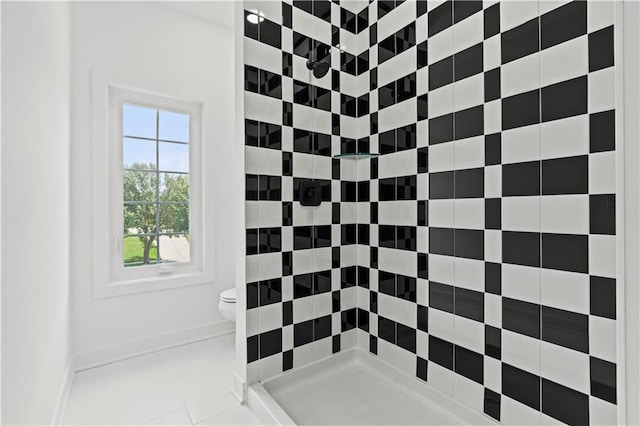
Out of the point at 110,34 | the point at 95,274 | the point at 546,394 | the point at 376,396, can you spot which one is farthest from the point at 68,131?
the point at 546,394

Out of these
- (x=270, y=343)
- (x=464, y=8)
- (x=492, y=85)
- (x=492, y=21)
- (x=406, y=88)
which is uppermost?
(x=464, y=8)

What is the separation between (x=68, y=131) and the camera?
6.09 feet

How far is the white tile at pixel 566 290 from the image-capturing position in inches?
38.0

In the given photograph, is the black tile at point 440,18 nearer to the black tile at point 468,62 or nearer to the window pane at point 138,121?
→ the black tile at point 468,62

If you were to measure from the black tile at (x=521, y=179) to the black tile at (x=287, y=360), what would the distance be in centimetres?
119

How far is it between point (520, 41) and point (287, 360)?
5.35 ft

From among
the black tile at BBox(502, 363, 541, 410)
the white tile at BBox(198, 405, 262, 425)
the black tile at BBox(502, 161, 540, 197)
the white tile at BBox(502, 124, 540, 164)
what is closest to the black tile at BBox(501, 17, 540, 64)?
the white tile at BBox(502, 124, 540, 164)

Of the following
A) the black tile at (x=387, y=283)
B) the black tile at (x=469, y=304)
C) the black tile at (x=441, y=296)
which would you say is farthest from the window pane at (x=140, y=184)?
the black tile at (x=469, y=304)

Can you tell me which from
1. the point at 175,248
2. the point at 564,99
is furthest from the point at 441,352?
the point at 175,248

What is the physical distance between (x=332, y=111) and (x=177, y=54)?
143 centimetres

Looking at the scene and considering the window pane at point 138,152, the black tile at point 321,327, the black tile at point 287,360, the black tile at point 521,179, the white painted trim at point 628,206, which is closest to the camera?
the white painted trim at point 628,206

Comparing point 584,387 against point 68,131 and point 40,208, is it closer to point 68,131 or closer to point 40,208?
point 40,208

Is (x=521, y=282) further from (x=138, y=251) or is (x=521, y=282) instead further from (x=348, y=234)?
(x=138, y=251)

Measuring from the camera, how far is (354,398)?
1445 mm
